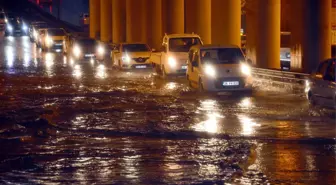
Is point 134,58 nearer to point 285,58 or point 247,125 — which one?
point 285,58

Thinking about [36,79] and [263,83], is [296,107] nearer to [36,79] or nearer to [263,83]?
[263,83]

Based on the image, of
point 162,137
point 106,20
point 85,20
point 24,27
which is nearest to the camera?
point 162,137

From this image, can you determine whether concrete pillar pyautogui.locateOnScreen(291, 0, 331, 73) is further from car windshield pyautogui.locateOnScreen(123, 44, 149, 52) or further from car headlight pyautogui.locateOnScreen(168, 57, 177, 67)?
car windshield pyautogui.locateOnScreen(123, 44, 149, 52)

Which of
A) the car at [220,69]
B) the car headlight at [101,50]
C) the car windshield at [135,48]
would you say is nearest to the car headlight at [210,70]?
the car at [220,69]

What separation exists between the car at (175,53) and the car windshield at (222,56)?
606 cm

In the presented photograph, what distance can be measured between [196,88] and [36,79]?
388 inches

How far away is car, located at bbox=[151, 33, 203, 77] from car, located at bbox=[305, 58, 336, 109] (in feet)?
39.6

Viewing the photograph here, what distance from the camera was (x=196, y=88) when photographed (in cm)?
2714

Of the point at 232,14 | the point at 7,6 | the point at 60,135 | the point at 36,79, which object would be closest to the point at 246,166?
the point at 60,135

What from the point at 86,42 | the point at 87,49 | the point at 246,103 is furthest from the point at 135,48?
the point at 246,103

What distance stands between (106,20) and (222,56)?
48.1 meters

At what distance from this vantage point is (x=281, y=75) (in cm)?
2839

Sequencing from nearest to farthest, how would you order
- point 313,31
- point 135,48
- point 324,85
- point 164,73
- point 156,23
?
point 324,85 < point 313,31 < point 164,73 < point 135,48 < point 156,23

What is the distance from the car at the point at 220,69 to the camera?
2538cm
